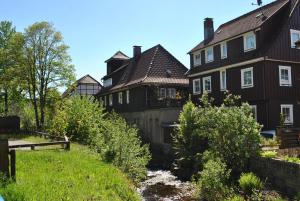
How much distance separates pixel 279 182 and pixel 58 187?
33.3 ft

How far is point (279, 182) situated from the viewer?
16719 millimetres

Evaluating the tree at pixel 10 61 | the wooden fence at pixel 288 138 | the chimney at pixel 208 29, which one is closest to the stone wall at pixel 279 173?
the wooden fence at pixel 288 138

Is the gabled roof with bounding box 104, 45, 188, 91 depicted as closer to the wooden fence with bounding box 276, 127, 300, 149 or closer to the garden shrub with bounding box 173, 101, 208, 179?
the garden shrub with bounding box 173, 101, 208, 179

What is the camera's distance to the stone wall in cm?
1566

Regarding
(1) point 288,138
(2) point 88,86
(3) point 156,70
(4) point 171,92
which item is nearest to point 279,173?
(1) point 288,138

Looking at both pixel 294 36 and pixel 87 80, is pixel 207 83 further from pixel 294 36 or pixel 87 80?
pixel 87 80

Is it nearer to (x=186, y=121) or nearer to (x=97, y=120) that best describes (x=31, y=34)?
(x=97, y=120)

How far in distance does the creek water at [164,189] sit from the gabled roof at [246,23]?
1364cm

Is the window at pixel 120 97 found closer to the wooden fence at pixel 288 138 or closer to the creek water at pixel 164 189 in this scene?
the creek water at pixel 164 189

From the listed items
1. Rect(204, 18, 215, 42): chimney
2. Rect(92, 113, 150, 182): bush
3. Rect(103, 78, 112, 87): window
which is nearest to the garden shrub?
Rect(92, 113, 150, 182): bush

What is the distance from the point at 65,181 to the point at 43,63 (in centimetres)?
2982

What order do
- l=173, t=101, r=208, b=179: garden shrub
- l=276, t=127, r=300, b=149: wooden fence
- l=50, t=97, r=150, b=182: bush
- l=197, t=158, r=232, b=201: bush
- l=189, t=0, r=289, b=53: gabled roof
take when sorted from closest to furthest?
l=197, t=158, r=232, b=201: bush < l=50, t=97, r=150, b=182: bush < l=276, t=127, r=300, b=149: wooden fence < l=173, t=101, r=208, b=179: garden shrub < l=189, t=0, r=289, b=53: gabled roof

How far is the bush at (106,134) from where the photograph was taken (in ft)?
60.4

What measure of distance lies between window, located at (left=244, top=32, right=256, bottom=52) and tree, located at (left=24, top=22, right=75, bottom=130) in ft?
64.8
